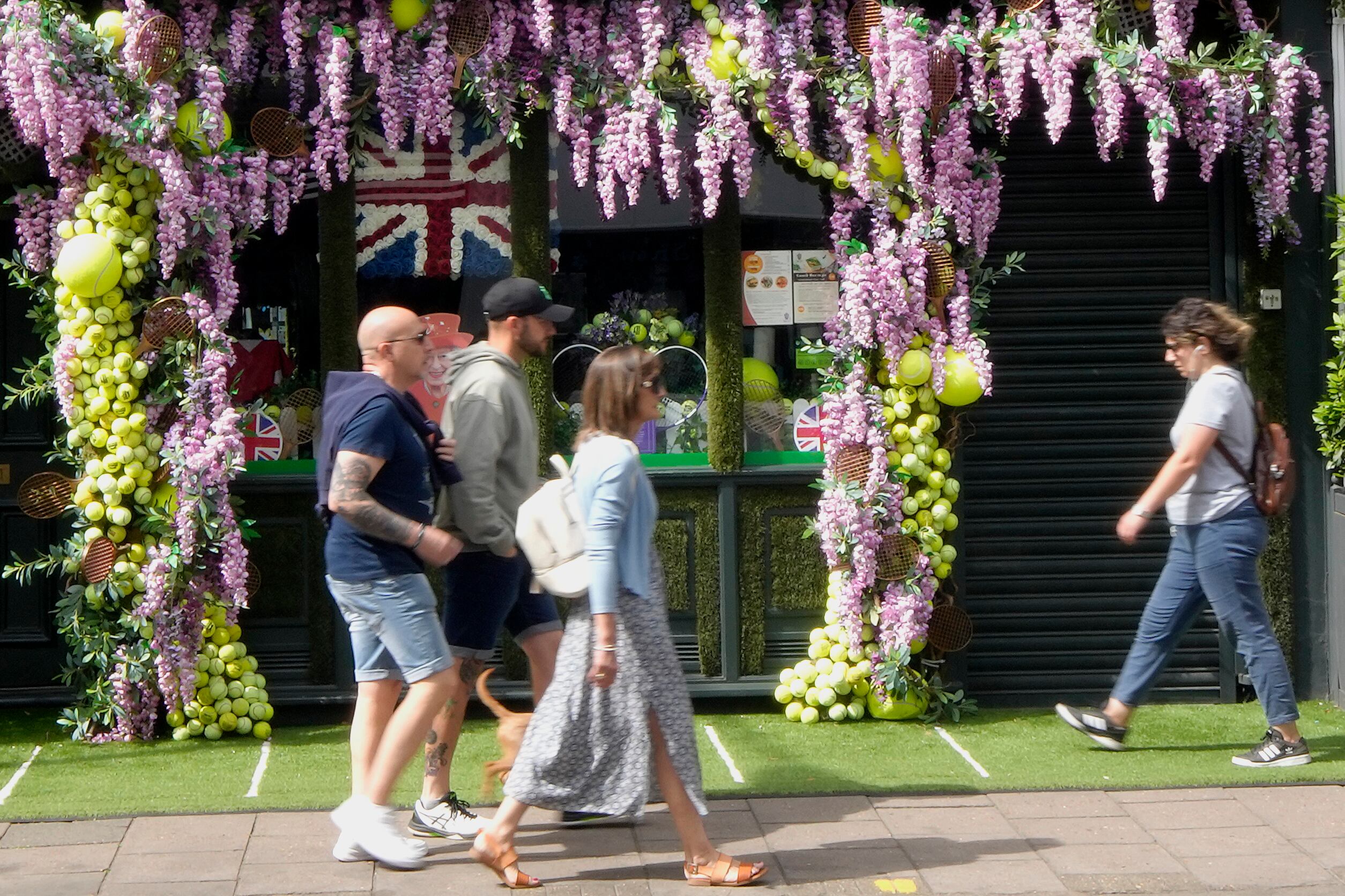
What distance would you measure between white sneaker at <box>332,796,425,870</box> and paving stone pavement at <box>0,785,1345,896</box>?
0.07 metres

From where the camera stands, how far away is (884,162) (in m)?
7.19

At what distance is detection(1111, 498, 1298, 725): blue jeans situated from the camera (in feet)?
20.6

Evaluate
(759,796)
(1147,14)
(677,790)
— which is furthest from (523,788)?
(1147,14)

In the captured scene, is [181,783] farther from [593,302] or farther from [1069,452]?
[1069,452]

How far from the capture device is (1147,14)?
24.2ft

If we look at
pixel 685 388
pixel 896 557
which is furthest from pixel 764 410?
pixel 896 557

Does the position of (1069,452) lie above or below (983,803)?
above

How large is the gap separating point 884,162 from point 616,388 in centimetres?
282

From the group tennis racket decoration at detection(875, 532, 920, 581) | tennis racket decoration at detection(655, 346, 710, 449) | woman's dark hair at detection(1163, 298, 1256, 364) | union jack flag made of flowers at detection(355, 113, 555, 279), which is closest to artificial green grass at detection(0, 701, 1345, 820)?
tennis racket decoration at detection(875, 532, 920, 581)

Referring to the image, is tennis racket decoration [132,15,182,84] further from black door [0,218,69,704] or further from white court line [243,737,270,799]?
white court line [243,737,270,799]

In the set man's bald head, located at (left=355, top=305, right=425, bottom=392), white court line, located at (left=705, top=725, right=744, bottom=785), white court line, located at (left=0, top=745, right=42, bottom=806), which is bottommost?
white court line, located at (left=705, top=725, right=744, bottom=785)

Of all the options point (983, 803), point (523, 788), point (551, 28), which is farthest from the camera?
point (551, 28)

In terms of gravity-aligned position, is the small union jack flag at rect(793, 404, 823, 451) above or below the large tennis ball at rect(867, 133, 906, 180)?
below

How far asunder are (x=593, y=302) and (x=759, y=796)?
2644mm
